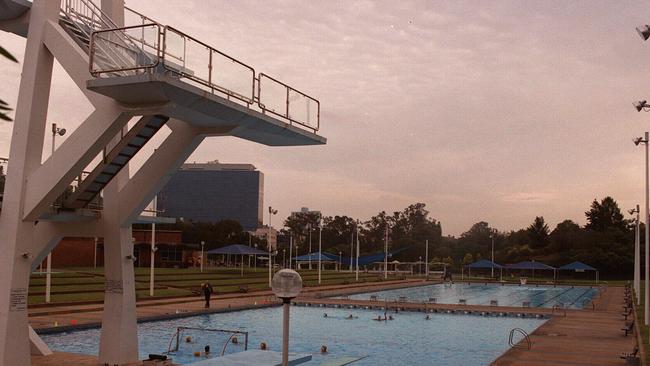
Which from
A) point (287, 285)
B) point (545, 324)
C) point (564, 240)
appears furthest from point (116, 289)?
point (564, 240)

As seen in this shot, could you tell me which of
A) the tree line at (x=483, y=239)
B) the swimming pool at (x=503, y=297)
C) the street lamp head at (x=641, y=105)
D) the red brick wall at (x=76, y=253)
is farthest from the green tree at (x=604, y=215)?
the street lamp head at (x=641, y=105)

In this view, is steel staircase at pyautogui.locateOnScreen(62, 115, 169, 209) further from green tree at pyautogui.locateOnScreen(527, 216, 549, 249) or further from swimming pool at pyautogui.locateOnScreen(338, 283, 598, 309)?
green tree at pyautogui.locateOnScreen(527, 216, 549, 249)

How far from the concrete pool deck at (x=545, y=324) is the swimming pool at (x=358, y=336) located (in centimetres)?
127

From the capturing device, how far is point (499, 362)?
17156 mm

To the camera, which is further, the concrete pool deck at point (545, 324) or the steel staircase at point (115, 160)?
the concrete pool deck at point (545, 324)

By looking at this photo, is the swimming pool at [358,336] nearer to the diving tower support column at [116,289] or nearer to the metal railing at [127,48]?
the diving tower support column at [116,289]

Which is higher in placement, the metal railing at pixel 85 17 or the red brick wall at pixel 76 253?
the metal railing at pixel 85 17

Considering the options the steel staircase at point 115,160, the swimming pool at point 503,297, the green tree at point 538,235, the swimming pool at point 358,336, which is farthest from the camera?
the green tree at point 538,235

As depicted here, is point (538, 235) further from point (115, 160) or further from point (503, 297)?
point (115, 160)

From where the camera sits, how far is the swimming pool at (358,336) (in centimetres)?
2048

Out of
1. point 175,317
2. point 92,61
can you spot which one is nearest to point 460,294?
point 175,317

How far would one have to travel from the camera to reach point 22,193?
12.8 m

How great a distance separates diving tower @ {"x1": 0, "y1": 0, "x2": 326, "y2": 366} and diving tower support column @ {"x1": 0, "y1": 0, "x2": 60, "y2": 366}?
0.8 inches

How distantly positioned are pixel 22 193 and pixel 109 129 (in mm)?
2203
